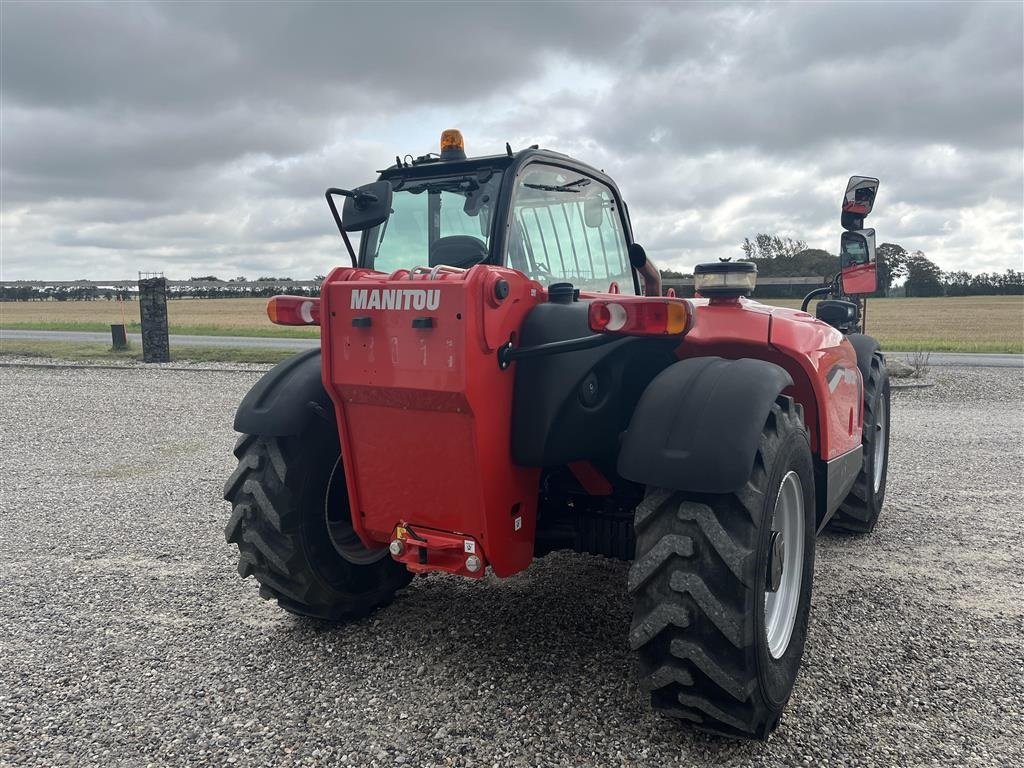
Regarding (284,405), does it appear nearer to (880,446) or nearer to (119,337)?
(880,446)

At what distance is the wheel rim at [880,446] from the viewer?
5.21 metres

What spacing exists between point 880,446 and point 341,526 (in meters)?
3.84

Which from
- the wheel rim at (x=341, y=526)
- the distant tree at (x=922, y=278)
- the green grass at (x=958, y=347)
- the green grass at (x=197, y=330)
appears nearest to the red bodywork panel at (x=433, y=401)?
the wheel rim at (x=341, y=526)

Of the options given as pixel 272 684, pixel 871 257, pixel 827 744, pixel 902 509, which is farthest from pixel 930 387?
pixel 272 684

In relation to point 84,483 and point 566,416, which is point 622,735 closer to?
point 566,416

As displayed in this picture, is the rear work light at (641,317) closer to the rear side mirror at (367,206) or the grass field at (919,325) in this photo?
the rear side mirror at (367,206)

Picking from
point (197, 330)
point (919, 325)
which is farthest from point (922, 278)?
point (197, 330)

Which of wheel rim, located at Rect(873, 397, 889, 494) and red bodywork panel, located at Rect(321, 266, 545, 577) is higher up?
red bodywork panel, located at Rect(321, 266, 545, 577)

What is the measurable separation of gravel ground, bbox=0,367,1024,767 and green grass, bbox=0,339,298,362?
11.9 metres

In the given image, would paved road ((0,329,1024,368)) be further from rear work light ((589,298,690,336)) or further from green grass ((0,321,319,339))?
rear work light ((589,298,690,336))

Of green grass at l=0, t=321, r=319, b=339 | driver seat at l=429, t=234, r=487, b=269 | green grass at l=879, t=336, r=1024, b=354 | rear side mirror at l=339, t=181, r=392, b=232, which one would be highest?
rear side mirror at l=339, t=181, r=392, b=232

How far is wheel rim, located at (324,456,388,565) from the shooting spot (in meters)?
3.59

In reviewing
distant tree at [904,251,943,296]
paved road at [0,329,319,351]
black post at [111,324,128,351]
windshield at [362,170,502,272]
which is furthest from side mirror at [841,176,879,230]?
distant tree at [904,251,943,296]

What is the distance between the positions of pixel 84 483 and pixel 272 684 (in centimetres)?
456
